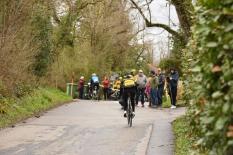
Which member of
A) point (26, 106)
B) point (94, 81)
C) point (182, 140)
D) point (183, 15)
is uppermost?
point (183, 15)

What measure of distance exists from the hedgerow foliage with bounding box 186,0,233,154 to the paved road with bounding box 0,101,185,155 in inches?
309

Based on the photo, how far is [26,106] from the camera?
77.4 ft

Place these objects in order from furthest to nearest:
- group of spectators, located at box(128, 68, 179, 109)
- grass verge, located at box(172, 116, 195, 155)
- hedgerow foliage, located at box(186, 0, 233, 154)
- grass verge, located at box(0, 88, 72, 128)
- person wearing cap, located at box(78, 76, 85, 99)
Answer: person wearing cap, located at box(78, 76, 85, 99) → group of spectators, located at box(128, 68, 179, 109) → grass verge, located at box(0, 88, 72, 128) → grass verge, located at box(172, 116, 195, 155) → hedgerow foliage, located at box(186, 0, 233, 154)

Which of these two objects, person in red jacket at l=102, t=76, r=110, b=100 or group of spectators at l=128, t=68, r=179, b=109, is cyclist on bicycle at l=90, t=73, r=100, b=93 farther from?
group of spectators at l=128, t=68, r=179, b=109

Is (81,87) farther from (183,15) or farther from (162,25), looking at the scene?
(183,15)

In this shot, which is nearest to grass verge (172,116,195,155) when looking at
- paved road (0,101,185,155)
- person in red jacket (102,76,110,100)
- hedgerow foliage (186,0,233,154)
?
paved road (0,101,185,155)

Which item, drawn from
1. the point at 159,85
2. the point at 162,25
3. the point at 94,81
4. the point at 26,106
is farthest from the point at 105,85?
the point at 162,25

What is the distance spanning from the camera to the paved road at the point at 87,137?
43.1 ft

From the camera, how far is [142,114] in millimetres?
23656

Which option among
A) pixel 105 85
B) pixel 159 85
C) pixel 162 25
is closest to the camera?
pixel 162 25

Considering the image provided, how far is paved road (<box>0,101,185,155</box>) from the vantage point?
517 inches

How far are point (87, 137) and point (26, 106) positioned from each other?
843cm

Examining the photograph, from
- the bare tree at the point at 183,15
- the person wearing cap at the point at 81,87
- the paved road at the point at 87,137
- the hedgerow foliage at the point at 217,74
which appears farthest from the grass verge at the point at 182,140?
the person wearing cap at the point at 81,87

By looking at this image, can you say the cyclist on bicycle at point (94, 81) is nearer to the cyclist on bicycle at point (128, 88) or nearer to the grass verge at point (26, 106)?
the grass verge at point (26, 106)
